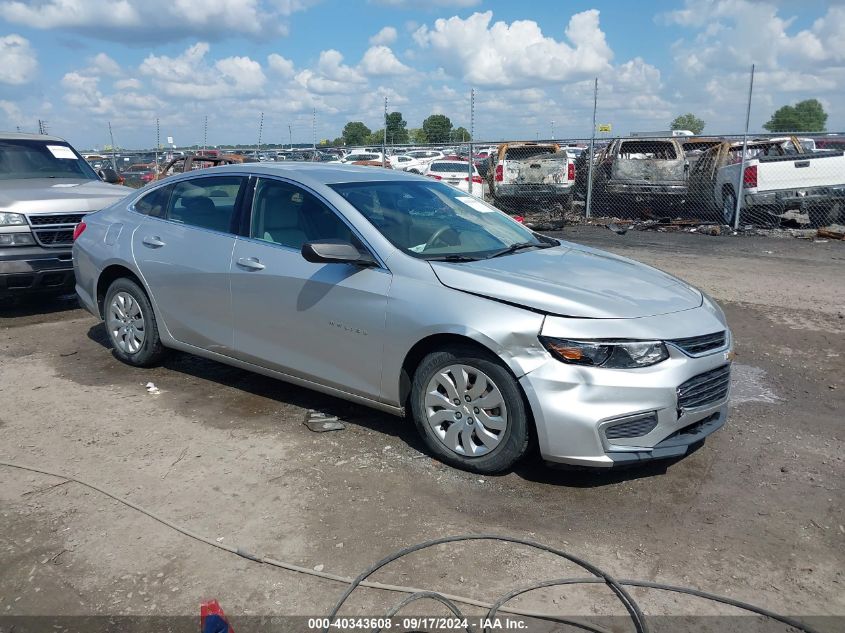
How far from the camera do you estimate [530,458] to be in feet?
14.0

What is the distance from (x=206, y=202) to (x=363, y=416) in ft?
6.37

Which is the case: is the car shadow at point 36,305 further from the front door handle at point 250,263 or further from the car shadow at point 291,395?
the front door handle at point 250,263

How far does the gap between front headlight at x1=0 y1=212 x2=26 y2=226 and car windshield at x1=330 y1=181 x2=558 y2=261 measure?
438 cm

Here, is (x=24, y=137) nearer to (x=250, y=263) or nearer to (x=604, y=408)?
(x=250, y=263)

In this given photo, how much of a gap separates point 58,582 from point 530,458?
2485mm

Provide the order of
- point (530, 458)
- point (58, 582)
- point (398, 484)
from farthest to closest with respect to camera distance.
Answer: point (530, 458)
point (398, 484)
point (58, 582)

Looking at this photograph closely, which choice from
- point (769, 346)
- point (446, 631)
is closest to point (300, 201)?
point (446, 631)

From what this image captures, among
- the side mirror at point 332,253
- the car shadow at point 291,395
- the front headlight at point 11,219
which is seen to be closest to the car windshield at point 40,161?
the front headlight at point 11,219

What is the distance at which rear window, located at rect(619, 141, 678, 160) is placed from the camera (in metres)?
A: 15.1

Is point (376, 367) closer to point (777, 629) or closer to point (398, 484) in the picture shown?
point (398, 484)

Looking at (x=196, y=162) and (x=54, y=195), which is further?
(x=196, y=162)

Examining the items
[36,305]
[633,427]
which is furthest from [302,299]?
[36,305]

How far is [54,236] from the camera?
7578mm

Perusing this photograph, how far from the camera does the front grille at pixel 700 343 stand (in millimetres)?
3758
